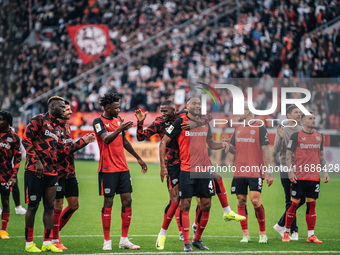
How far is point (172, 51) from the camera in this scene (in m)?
27.6

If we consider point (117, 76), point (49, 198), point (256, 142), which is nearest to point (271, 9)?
point (117, 76)

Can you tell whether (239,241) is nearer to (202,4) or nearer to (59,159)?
(59,159)

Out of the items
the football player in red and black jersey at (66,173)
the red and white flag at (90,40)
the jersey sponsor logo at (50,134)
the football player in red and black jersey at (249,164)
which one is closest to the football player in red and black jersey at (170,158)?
the football player in red and black jersey at (249,164)

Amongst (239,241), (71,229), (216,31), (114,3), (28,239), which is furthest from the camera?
(114,3)

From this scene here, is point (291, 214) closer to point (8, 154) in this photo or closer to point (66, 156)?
point (66, 156)

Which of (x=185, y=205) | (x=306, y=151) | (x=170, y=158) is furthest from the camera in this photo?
(x=306, y=151)

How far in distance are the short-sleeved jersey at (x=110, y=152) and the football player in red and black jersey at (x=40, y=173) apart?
2.25 ft

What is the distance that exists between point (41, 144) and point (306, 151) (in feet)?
13.8

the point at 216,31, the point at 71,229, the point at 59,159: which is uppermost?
the point at 216,31

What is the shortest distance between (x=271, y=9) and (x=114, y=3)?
1050 cm

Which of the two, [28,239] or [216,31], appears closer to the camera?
[28,239]

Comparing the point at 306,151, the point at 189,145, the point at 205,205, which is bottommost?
the point at 205,205

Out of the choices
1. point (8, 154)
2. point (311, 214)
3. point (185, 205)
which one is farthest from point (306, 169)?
point (8, 154)

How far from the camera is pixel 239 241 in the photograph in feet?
30.7
